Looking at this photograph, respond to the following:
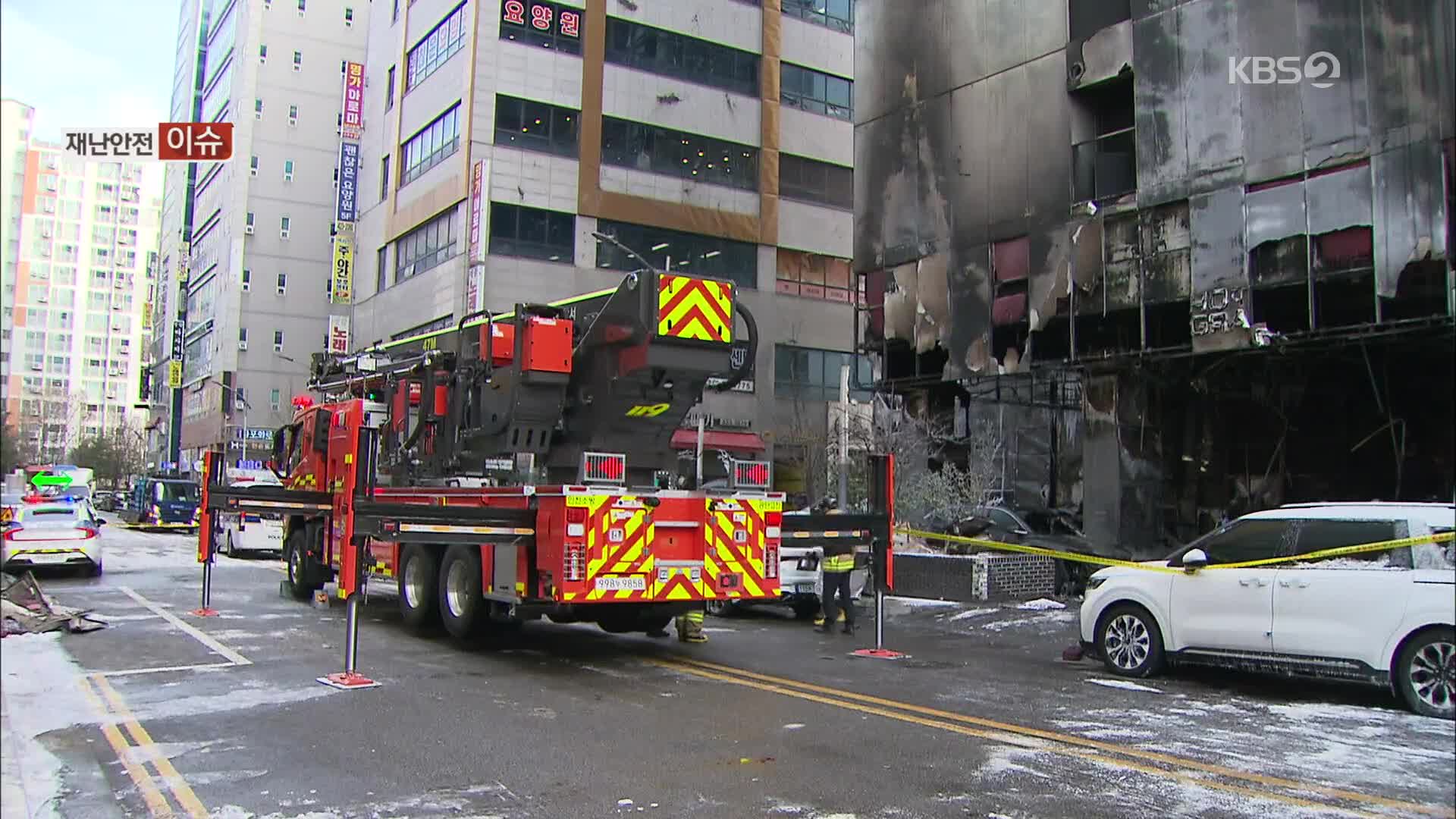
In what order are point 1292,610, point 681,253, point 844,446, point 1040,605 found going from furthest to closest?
1. point 681,253
2. point 844,446
3. point 1040,605
4. point 1292,610

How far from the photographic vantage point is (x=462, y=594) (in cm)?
1162

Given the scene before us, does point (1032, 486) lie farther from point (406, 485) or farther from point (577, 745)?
point (577, 745)

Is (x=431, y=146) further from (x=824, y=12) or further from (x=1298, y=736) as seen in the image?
(x=1298, y=736)

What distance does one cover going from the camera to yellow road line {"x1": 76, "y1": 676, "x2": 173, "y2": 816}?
5.68m

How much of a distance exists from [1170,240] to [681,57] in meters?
34.2

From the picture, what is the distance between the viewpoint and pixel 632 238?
42.2m

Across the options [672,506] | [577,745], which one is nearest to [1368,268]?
[577,745]

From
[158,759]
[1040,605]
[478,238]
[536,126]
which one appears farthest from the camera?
[536,126]

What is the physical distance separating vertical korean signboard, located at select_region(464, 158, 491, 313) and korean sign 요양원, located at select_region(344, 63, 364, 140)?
7.58m

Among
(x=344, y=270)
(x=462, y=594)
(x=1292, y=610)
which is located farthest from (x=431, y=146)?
(x=1292, y=610)

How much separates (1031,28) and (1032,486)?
10217 mm

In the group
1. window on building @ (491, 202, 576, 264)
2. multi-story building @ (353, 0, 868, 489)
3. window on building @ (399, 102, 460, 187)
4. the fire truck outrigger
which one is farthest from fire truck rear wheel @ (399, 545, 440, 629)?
window on building @ (399, 102, 460, 187)

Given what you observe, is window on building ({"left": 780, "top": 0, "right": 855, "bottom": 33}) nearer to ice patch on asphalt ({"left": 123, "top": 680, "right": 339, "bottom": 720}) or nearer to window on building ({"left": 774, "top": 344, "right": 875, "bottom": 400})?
window on building ({"left": 774, "top": 344, "right": 875, "bottom": 400})

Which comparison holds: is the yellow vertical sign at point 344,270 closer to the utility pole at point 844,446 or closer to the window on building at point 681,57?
the window on building at point 681,57
